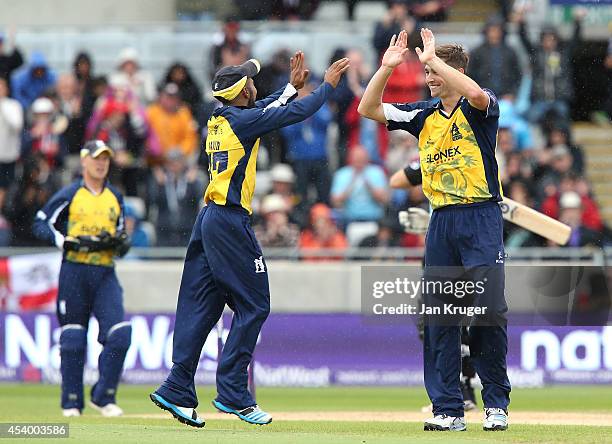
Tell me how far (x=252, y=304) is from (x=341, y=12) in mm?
14170

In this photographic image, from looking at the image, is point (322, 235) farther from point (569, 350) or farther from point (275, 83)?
point (569, 350)

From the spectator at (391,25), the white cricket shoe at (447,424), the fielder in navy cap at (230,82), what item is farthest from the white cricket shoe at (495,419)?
the spectator at (391,25)

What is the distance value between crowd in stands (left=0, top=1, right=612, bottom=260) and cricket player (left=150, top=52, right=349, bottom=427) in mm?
7794

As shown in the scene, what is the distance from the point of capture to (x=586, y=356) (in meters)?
17.0

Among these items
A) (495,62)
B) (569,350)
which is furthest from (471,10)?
(569,350)

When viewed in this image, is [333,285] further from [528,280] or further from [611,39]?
[611,39]

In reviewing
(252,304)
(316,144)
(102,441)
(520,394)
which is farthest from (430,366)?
(316,144)

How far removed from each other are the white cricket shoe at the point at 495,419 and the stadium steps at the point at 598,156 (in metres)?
12.5

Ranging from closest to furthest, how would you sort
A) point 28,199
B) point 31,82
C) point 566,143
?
point 28,199, point 566,143, point 31,82

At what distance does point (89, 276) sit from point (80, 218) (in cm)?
57

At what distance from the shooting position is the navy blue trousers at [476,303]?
10.2m

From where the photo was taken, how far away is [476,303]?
1026 cm

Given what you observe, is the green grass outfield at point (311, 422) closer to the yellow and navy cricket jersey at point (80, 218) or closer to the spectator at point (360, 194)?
the yellow and navy cricket jersey at point (80, 218)

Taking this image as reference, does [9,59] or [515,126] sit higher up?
[9,59]
